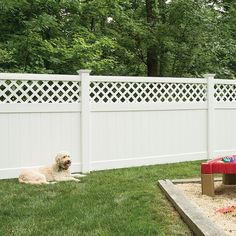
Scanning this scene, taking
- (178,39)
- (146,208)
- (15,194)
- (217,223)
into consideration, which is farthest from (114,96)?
(178,39)

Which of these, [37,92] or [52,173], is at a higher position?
[37,92]

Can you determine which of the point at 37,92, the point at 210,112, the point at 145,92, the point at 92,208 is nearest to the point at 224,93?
the point at 210,112

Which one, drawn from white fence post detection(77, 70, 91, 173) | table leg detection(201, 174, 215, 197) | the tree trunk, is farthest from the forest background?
table leg detection(201, 174, 215, 197)

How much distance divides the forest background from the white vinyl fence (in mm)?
1769

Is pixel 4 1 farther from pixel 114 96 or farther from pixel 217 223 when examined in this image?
pixel 217 223

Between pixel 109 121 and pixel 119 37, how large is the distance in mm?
5812

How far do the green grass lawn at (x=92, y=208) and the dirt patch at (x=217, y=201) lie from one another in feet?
1.07

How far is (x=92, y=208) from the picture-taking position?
15.7 ft

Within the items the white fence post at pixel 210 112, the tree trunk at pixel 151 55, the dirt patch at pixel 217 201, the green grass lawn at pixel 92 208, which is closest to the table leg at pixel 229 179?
the dirt patch at pixel 217 201

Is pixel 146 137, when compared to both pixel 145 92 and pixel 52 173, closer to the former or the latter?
pixel 145 92

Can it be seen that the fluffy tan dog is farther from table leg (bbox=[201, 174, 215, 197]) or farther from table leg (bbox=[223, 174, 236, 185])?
table leg (bbox=[223, 174, 236, 185])

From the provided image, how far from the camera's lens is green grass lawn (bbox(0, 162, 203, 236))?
4055mm

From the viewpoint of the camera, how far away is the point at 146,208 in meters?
4.76

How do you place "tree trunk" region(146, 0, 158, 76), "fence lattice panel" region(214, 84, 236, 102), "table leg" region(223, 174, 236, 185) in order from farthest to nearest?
1. "tree trunk" region(146, 0, 158, 76)
2. "fence lattice panel" region(214, 84, 236, 102)
3. "table leg" region(223, 174, 236, 185)
